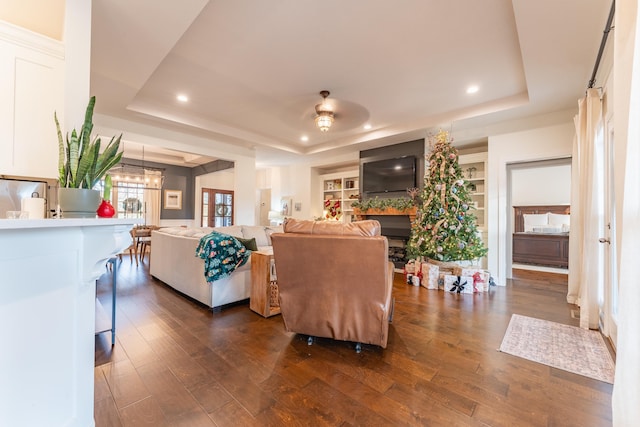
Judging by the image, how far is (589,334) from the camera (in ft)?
8.06

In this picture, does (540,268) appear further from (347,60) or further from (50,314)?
(50,314)

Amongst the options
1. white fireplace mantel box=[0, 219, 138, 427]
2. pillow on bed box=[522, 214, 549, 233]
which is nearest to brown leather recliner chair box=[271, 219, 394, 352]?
white fireplace mantel box=[0, 219, 138, 427]

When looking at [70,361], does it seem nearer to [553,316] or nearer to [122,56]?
[122,56]

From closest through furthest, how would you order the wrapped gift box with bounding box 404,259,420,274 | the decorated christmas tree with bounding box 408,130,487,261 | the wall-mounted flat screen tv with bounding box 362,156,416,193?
the decorated christmas tree with bounding box 408,130,487,261 < the wrapped gift box with bounding box 404,259,420,274 < the wall-mounted flat screen tv with bounding box 362,156,416,193

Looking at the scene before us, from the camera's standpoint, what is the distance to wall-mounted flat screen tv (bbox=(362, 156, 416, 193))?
5375 millimetres

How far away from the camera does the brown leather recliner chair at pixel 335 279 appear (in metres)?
1.89

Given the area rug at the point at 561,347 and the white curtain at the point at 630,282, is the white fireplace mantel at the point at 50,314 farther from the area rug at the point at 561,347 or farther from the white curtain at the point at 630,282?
the area rug at the point at 561,347

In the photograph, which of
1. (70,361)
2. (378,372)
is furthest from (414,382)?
(70,361)

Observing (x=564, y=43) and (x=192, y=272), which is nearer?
(x=564, y=43)

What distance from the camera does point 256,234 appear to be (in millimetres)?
4773

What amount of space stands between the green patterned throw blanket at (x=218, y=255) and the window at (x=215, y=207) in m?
5.48

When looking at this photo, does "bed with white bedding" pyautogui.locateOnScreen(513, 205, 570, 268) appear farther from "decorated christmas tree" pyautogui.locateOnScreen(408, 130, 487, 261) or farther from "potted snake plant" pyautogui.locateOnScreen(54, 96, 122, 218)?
"potted snake plant" pyautogui.locateOnScreen(54, 96, 122, 218)

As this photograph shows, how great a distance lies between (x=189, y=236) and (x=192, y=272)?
19.5 inches

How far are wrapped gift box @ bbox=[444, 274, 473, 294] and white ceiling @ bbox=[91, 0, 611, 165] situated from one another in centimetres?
262
